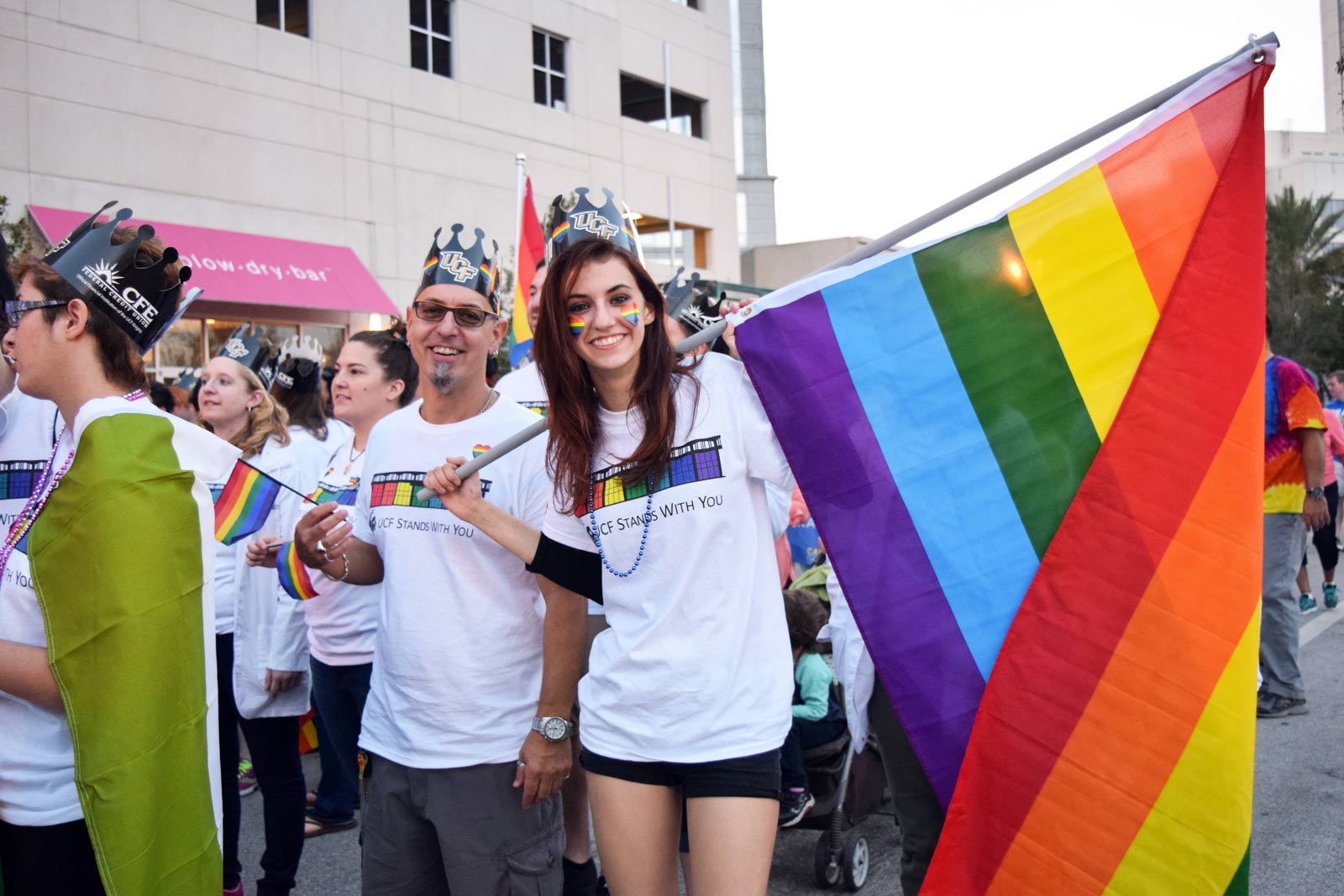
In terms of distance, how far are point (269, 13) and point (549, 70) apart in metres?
6.84

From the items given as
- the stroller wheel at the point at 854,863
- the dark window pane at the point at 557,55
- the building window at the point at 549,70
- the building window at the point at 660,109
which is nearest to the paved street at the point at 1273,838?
the stroller wheel at the point at 854,863

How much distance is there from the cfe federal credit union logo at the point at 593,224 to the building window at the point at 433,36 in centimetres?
2120

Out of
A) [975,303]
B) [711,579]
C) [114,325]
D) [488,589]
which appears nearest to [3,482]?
[114,325]

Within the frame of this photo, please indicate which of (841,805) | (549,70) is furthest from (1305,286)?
(841,805)

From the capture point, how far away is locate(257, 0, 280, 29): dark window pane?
21.5m

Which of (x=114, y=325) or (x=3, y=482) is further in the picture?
(x=3, y=482)

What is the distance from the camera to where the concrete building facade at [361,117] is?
1819 centimetres

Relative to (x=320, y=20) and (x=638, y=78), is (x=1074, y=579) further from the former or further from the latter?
(x=638, y=78)

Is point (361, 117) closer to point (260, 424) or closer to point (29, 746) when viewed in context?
point (260, 424)

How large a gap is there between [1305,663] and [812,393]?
678cm

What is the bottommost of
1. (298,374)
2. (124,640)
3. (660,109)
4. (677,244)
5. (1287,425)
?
(124,640)

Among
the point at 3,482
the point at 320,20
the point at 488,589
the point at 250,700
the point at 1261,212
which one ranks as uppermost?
the point at 320,20

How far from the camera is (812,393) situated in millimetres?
3059

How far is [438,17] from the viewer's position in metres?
24.5
